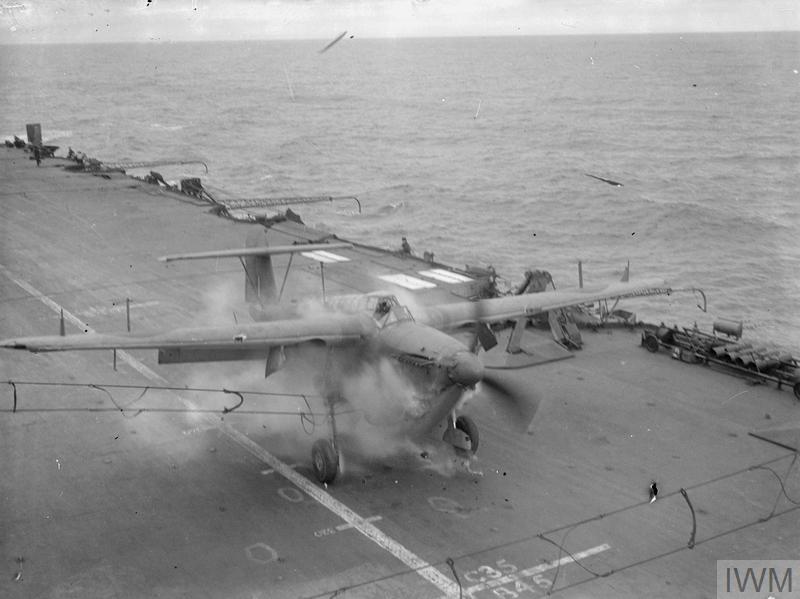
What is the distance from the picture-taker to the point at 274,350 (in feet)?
70.5

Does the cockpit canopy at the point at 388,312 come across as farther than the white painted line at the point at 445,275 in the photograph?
No

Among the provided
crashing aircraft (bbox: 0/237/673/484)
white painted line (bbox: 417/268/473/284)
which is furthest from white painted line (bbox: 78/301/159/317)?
white painted line (bbox: 417/268/473/284)

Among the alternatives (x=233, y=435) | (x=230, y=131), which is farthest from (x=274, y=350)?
(x=230, y=131)

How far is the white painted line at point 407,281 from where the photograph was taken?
3812cm

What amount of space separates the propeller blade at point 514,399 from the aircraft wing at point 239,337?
320 cm

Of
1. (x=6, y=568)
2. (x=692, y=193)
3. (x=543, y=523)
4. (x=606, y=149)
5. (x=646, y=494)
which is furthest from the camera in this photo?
(x=606, y=149)

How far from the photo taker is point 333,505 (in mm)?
19906

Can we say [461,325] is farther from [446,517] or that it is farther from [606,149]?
[606,149]

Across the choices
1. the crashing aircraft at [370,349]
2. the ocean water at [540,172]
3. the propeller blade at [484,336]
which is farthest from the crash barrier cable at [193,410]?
the ocean water at [540,172]

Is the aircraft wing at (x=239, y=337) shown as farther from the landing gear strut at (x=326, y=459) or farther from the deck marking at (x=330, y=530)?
the deck marking at (x=330, y=530)

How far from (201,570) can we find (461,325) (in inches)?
356

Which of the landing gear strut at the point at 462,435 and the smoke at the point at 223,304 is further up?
the landing gear strut at the point at 462,435

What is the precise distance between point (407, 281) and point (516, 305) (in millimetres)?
15531

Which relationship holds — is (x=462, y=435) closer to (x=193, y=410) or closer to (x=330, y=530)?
(x=330, y=530)
